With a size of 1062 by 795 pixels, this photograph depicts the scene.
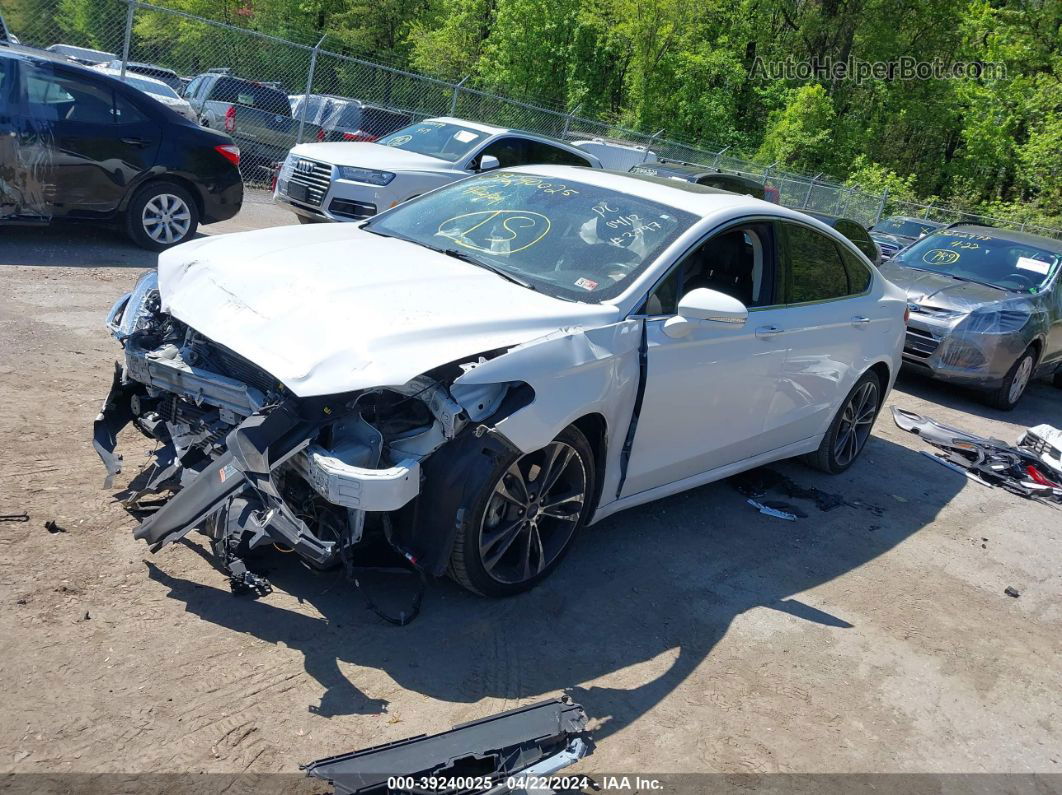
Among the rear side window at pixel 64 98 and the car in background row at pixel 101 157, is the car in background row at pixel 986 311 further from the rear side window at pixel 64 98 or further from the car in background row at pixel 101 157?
the rear side window at pixel 64 98

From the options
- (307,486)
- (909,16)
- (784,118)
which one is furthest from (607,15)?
(307,486)

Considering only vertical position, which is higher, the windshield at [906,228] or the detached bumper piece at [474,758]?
the windshield at [906,228]

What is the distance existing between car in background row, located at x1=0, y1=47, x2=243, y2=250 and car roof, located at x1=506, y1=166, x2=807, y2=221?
5.14 metres

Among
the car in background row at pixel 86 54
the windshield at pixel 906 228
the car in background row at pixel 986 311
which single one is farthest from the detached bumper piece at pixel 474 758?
the windshield at pixel 906 228

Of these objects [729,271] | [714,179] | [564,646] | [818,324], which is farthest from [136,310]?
[714,179]

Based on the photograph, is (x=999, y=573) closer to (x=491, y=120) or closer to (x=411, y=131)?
(x=411, y=131)

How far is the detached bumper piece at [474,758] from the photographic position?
2.73m

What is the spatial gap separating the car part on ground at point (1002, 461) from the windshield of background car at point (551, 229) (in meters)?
4.32

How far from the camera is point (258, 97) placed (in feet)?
56.9

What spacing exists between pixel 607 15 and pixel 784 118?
295 inches

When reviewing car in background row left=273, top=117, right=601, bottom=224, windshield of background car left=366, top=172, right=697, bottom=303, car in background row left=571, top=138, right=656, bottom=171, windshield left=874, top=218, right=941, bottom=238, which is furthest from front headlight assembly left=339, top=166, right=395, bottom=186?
windshield left=874, top=218, right=941, bottom=238

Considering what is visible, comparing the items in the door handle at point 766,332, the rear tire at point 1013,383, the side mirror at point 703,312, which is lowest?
the rear tire at point 1013,383

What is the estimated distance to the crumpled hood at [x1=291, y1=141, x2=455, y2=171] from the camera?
11.0 m

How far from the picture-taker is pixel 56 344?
6.25 meters
